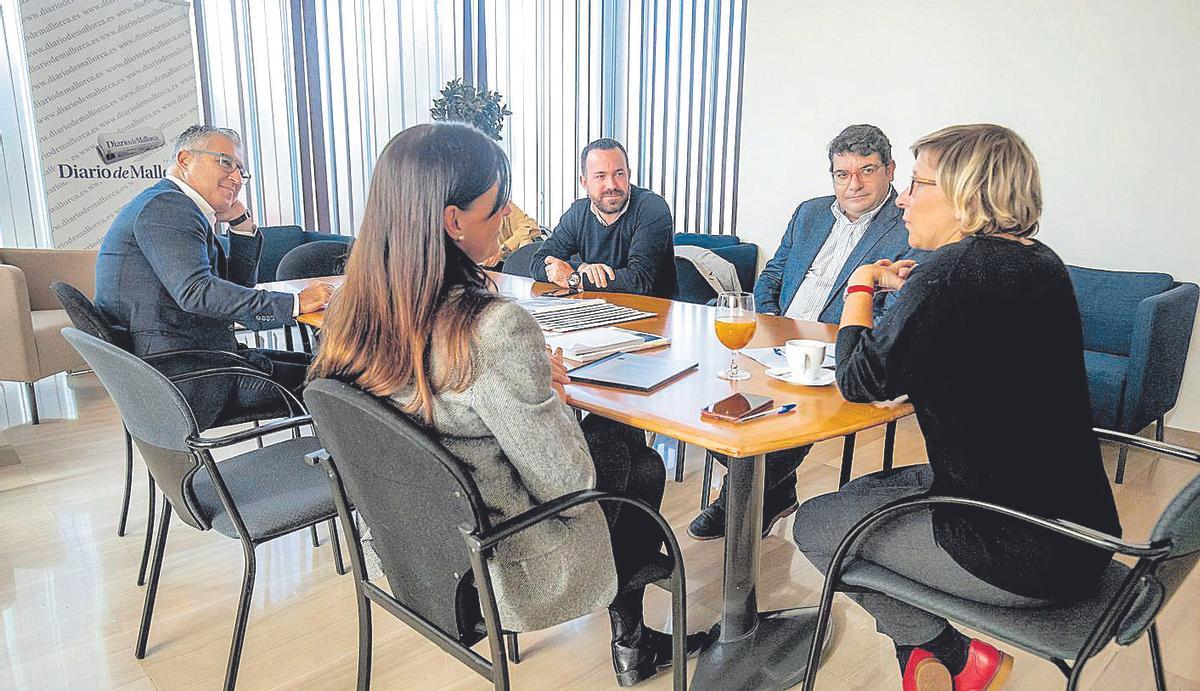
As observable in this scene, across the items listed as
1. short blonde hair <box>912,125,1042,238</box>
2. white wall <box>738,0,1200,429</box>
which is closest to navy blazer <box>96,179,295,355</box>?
short blonde hair <box>912,125,1042,238</box>

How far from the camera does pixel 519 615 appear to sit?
1347 mm

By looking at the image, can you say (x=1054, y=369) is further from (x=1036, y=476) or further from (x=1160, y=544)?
(x=1160, y=544)

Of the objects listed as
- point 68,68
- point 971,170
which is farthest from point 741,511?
point 68,68

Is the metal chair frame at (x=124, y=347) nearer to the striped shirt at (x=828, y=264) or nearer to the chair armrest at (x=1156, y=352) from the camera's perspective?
the striped shirt at (x=828, y=264)

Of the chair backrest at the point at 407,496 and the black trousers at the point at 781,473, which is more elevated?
the chair backrest at the point at 407,496

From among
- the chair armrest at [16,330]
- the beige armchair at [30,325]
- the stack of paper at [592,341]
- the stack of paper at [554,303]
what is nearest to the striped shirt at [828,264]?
the stack of paper at [554,303]

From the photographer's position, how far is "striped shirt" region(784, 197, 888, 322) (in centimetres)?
297

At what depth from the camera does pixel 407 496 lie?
1.27 m

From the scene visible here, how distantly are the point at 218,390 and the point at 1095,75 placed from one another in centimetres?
420

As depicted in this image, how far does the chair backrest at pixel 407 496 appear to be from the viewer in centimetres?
118

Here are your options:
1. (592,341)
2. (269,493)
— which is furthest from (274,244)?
Result: (592,341)

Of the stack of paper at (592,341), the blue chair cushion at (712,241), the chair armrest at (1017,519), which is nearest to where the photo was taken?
the chair armrest at (1017,519)

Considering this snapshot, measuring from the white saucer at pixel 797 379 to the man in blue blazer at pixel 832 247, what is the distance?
0.72m

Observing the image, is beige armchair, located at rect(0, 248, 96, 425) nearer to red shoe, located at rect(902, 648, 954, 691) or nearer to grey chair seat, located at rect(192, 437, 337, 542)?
grey chair seat, located at rect(192, 437, 337, 542)
